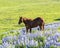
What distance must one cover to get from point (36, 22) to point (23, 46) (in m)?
7.95

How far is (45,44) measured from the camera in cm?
1298

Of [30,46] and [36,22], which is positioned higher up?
[30,46]

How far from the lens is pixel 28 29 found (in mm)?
20734

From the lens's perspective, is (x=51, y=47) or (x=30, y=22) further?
(x=30, y=22)

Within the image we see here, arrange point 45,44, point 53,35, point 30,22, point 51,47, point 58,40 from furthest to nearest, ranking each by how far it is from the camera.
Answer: point 30,22 → point 53,35 → point 58,40 → point 45,44 → point 51,47

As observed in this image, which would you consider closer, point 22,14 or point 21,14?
point 22,14

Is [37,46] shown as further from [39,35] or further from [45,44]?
[39,35]

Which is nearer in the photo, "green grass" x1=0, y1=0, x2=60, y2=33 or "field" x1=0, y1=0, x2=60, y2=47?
"field" x1=0, y1=0, x2=60, y2=47

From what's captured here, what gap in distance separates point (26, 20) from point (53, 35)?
4.89m

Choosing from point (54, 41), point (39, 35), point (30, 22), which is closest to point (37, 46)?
point (54, 41)

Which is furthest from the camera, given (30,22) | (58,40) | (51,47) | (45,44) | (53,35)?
(30,22)

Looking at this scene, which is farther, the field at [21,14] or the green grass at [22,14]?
the green grass at [22,14]

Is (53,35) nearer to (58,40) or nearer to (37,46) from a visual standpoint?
(58,40)

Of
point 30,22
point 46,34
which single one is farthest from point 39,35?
point 30,22
